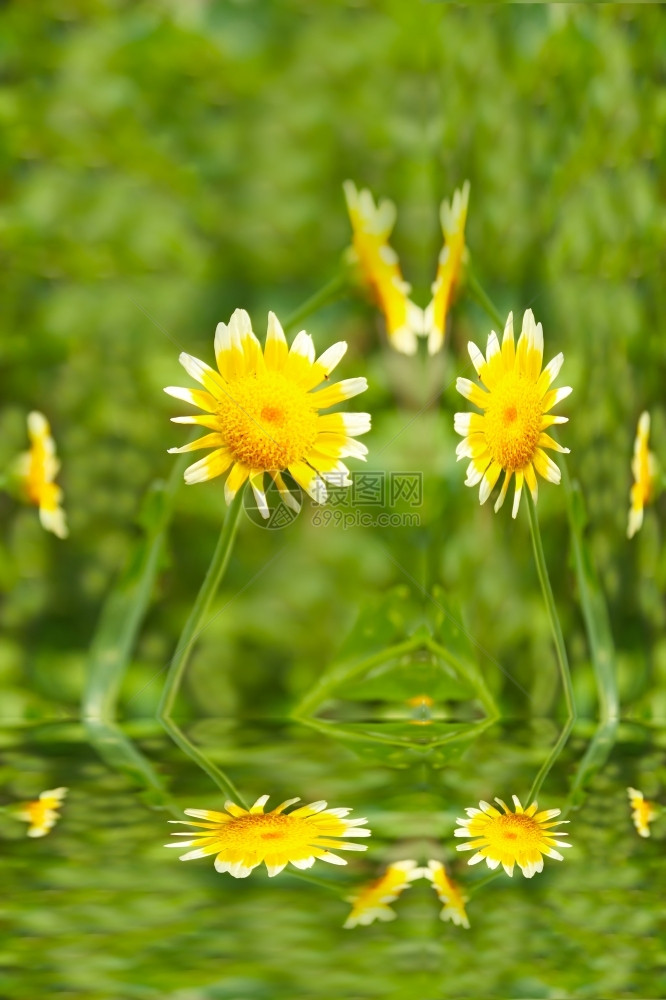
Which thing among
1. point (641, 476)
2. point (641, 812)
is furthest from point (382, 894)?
point (641, 476)

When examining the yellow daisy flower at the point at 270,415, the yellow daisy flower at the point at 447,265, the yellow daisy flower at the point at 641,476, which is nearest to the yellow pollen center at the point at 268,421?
the yellow daisy flower at the point at 270,415

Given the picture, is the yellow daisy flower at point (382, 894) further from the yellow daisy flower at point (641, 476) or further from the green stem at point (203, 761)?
the yellow daisy flower at point (641, 476)

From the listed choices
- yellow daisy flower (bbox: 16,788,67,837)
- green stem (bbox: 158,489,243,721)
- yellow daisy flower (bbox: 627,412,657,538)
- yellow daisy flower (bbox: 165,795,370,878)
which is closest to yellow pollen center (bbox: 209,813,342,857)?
yellow daisy flower (bbox: 165,795,370,878)

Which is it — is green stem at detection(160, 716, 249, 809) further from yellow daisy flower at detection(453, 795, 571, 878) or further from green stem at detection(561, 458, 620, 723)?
green stem at detection(561, 458, 620, 723)

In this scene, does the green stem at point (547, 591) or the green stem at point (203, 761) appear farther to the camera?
the green stem at point (547, 591)

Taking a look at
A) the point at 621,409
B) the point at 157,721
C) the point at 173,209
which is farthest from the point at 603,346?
the point at 157,721

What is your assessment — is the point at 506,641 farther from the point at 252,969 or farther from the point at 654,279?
the point at 252,969

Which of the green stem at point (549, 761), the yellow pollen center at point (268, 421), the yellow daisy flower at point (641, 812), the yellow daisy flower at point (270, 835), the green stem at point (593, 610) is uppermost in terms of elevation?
the yellow pollen center at point (268, 421)
